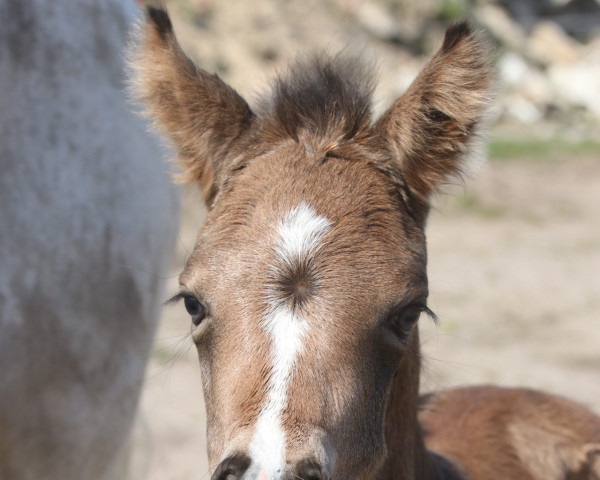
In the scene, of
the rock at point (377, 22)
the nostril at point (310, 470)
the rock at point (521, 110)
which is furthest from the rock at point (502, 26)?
the nostril at point (310, 470)

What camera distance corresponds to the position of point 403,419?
2.39 metres

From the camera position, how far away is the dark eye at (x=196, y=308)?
207 cm

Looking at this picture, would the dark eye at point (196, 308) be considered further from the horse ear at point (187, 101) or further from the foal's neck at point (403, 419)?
the foal's neck at point (403, 419)

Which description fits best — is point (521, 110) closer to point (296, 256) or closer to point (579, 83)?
point (579, 83)

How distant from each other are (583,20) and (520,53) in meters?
3.53

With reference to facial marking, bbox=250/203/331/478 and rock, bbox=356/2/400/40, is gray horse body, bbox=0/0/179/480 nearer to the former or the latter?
facial marking, bbox=250/203/331/478

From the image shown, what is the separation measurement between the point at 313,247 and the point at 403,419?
73 cm

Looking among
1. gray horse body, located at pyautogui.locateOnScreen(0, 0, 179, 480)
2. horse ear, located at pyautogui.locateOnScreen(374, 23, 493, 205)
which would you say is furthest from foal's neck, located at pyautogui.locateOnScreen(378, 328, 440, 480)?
gray horse body, located at pyautogui.locateOnScreen(0, 0, 179, 480)

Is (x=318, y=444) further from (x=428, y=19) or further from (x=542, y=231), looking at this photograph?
(x=428, y=19)

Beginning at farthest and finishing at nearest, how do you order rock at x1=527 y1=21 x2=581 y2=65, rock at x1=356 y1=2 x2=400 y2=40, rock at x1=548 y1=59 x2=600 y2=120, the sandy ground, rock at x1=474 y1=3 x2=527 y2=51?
rock at x1=527 y1=21 x2=581 y2=65 → rock at x1=474 y1=3 x2=527 y2=51 → rock at x1=548 y1=59 x2=600 y2=120 → rock at x1=356 y1=2 x2=400 y2=40 → the sandy ground

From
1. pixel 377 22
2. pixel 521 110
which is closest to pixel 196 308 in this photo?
pixel 521 110

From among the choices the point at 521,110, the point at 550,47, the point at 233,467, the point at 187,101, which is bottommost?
the point at 233,467

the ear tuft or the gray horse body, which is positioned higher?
the ear tuft

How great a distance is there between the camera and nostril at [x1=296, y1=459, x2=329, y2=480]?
170 centimetres
